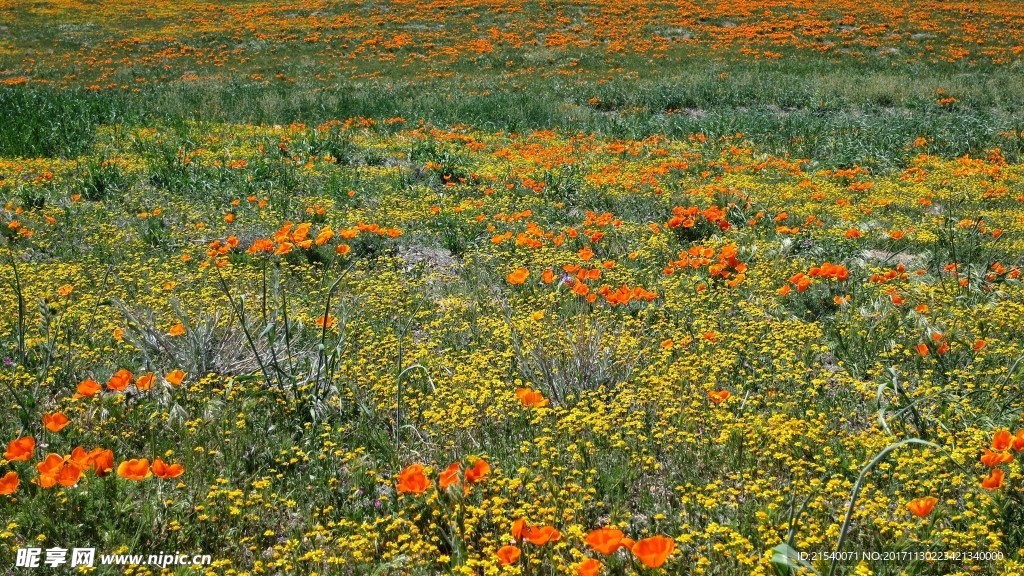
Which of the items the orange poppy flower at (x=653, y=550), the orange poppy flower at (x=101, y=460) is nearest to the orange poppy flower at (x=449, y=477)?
the orange poppy flower at (x=653, y=550)

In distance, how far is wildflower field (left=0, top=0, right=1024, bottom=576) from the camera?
2.43 meters

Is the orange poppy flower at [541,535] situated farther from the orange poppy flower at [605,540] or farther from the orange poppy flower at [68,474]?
the orange poppy flower at [68,474]

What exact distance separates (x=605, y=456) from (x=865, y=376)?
5.54 ft

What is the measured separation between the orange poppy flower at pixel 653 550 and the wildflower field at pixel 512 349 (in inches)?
0.7

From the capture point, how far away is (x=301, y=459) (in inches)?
116

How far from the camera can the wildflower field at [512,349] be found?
2426mm

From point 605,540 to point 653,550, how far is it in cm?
14

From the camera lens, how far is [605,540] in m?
1.94

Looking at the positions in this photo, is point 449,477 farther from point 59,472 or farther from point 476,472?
point 59,472

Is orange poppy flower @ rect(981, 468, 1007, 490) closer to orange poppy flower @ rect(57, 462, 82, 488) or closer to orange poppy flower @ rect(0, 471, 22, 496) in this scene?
orange poppy flower @ rect(57, 462, 82, 488)

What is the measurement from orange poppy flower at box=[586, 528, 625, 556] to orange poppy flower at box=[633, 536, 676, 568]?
0.05 meters

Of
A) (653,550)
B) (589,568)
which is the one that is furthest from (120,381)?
(653,550)

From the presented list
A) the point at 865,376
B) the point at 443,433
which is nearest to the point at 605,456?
the point at 443,433

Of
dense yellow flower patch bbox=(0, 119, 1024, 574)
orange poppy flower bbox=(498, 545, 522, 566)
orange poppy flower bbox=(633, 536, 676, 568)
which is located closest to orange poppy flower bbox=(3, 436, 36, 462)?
dense yellow flower patch bbox=(0, 119, 1024, 574)
